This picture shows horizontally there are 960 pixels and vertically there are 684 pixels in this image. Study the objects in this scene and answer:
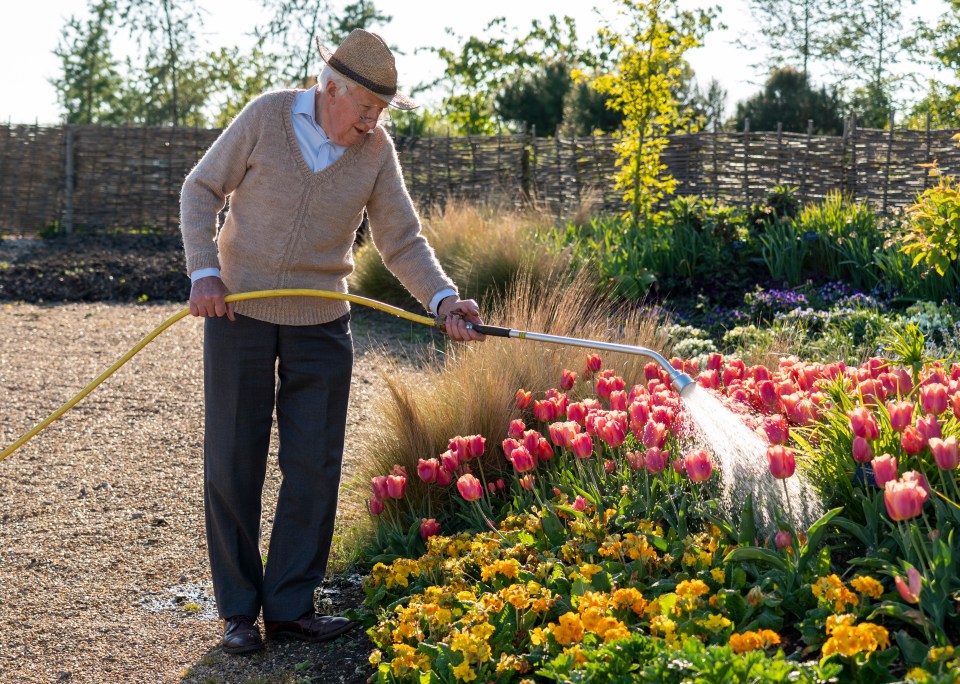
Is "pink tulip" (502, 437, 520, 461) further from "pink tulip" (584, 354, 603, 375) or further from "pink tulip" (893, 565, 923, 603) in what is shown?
"pink tulip" (893, 565, 923, 603)

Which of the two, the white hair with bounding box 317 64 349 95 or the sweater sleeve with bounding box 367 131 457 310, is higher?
the white hair with bounding box 317 64 349 95

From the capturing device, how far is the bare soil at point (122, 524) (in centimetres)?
298

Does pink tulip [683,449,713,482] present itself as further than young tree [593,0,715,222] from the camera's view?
No

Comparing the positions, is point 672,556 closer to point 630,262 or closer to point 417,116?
point 630,262

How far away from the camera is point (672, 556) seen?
2.67 metres

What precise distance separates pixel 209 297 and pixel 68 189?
13.9 metres

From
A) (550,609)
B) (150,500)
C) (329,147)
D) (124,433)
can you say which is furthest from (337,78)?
(124,433)

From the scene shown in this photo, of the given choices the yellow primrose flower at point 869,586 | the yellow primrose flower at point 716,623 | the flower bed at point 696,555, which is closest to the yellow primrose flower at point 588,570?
the flower bed at point 696,555

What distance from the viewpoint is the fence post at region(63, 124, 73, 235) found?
15148 mm

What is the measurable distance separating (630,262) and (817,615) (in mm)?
5696

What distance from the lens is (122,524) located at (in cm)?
414

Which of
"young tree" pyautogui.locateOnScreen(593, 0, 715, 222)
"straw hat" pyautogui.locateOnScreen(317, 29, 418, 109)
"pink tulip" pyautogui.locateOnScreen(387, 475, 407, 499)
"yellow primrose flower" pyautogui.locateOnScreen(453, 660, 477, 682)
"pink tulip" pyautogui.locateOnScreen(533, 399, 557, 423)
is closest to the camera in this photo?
"yellow primrose flower" pyautogui.locateOnScreen(453, 660, 477, 682)

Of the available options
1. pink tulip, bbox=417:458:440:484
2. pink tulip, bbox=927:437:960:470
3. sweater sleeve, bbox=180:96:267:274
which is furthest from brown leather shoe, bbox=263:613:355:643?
pink tulip, bbox=927:437:960:470

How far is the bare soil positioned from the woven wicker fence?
185 inches
